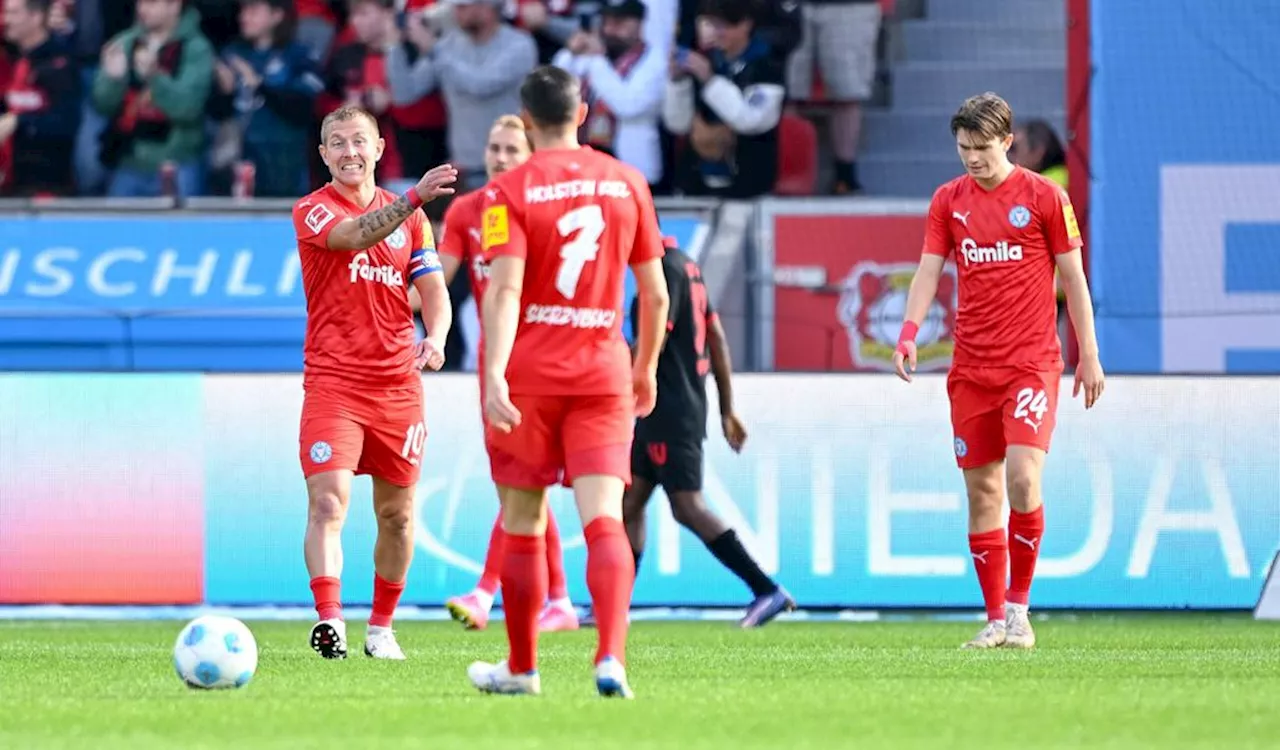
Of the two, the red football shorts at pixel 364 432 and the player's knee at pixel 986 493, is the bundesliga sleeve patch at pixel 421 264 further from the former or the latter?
the player's knee at pixel 986 493

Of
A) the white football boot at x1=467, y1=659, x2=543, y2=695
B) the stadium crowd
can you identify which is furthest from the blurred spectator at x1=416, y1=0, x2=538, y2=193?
the white football boot at x1=467, y1=659, x2=543, y2=695

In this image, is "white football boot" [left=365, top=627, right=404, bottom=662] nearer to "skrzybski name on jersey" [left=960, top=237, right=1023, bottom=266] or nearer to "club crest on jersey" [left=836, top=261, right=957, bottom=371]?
"skrzybski name on jersey" [left=960, top=237, right=1023, bottom=266]

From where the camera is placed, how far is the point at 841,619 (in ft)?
43.8

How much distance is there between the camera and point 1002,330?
10289 millimetres

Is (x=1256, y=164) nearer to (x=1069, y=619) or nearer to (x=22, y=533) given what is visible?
(x=1069, y=619)

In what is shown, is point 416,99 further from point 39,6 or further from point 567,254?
point 567,254

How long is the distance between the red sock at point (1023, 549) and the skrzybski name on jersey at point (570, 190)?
3.64 meters

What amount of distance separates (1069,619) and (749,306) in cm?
396

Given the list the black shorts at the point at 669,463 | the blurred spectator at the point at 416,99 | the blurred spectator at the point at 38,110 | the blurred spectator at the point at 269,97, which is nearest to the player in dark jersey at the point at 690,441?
the black shorts at the point at 669,463

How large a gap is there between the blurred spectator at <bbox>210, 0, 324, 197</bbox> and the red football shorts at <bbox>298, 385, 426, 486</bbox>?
875cm

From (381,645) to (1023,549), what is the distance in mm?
2781

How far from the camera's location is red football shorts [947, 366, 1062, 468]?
1023 cm

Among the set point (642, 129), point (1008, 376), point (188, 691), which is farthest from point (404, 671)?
point (642, 129)

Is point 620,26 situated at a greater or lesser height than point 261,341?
greater
